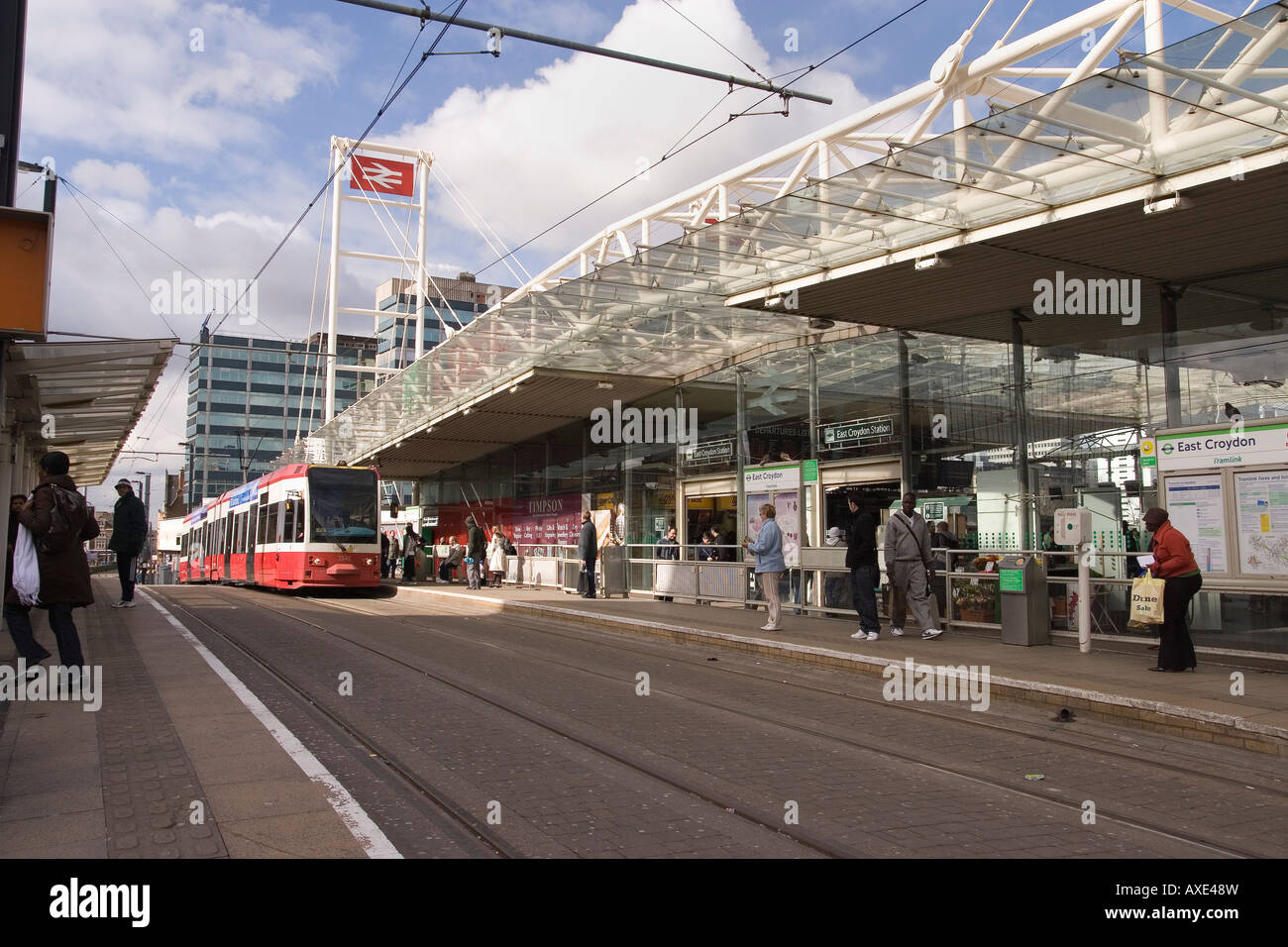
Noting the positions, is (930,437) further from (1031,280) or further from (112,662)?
(112,662)

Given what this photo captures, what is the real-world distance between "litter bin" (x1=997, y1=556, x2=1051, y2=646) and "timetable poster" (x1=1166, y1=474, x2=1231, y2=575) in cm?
194

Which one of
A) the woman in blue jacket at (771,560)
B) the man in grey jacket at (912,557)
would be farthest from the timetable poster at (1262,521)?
the woman in blue jacket at (771,560)

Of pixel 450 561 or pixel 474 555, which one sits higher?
pixel 474 555

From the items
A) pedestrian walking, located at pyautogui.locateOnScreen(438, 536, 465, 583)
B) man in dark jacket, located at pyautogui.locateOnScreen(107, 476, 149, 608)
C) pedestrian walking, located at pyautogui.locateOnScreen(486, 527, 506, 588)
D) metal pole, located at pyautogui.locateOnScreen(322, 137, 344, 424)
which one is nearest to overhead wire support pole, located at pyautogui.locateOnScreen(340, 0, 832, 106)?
man in dark jacket, located at pyautogui.locateOnScreen(107, 476, 149, 608)

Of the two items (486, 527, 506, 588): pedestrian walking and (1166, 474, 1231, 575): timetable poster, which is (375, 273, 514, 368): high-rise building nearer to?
(486, 527, 506, 588): pedestrian walking

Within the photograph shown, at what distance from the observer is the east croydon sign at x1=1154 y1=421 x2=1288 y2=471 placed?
10.2 metres

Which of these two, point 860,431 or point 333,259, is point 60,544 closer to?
point 860,431

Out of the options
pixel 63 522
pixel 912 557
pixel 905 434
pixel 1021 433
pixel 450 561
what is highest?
pixel 905 434

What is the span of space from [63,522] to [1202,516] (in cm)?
1109

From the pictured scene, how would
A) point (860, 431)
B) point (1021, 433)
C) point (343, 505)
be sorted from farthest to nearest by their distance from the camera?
point (343, 505) < point (860, 431) < point (1021, 433)

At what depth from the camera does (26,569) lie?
7508 mm

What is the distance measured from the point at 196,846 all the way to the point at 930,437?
13.6 meters

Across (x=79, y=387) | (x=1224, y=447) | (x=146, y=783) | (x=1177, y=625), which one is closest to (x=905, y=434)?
(x=1224, y=447)

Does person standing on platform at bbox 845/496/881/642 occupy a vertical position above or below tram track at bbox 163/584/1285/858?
above
